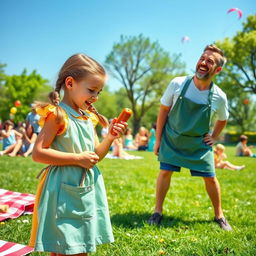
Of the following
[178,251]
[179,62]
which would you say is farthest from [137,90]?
[178,251]

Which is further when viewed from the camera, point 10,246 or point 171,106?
point 171,106

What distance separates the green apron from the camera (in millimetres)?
3408

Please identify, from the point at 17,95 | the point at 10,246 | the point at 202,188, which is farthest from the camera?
the point at 17,95

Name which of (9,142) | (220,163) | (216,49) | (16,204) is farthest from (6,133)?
(216,49)

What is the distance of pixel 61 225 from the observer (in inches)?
72.2

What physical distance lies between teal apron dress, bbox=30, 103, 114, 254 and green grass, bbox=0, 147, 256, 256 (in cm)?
84

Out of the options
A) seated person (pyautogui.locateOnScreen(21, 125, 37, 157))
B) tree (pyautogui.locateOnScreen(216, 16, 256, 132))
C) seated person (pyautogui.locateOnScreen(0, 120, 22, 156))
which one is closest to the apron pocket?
seated person (pyautogui.locateOnScreen(21, 125, 37, 157))

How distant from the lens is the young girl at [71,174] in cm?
184

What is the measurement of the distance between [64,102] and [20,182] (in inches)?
149

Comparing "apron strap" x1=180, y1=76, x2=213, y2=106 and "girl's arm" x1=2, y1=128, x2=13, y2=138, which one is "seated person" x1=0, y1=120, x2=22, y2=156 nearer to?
"girl's arm" x1=2, y1=128, x2=13, y2=138

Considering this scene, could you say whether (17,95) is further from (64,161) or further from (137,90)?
(64,161)

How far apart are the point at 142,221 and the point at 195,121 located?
4.13ft

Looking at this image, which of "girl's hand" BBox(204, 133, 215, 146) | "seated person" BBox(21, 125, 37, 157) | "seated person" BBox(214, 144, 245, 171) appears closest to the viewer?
"girl's hand" BBox(204, 133, 215, 146)

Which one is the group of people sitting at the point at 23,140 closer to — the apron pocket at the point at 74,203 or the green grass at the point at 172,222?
the green grass at the point at 172,222
